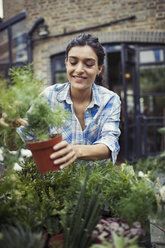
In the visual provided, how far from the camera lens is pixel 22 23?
701 centimetres

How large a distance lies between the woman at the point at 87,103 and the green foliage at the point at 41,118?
24cm

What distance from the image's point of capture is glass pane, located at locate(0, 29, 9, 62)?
7.20 meters

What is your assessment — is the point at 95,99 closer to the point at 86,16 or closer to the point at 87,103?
the point at 87,103

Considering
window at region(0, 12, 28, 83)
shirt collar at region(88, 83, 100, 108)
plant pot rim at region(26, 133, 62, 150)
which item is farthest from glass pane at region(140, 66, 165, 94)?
plant pot rim at region(26, 133, 62, 150)

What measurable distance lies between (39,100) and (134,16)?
5620 mm

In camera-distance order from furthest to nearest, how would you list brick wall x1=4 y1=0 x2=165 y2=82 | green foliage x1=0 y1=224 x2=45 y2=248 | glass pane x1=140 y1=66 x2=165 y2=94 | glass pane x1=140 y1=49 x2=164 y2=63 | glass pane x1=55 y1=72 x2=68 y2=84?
glass pane x1=55 y1=72 x2=68 y2=84 → glass pane x1=140 y1=66 x2=165 y2=94 → glass pane x1=140 y1=49 x2=164 y2=63 → brick wall x1=4 y1=0 x2=165 y2=82 → green foliage x1=0 y1=224 x2=45 y2=248

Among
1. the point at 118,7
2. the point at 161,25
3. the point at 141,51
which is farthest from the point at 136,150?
the point at 118,7

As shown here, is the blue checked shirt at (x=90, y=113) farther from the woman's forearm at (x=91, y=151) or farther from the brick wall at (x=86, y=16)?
the brick wall at (x=86, y=16)

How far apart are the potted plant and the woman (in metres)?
0.23

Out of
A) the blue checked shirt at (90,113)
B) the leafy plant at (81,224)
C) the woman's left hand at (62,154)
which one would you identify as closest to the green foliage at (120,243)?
the leafy plant at (81,224)

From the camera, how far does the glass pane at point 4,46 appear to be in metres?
7.20

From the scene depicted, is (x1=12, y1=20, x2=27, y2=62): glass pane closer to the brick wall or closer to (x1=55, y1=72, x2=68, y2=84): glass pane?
the brick wall

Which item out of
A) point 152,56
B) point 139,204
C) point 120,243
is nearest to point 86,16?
point 152,56

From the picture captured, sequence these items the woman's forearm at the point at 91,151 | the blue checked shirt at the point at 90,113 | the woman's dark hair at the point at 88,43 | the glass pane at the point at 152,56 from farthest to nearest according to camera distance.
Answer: the glass pane at the point at 152,56 → the blue checked shirt at the point at 90,113 → the woman's dark hair at the point at 88,43 → the woman's forearm at the point at 91,151
